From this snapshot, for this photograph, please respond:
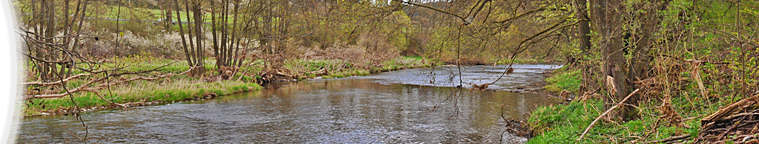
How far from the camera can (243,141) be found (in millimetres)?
9008

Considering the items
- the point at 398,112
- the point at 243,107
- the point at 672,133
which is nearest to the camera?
the point at 672,133

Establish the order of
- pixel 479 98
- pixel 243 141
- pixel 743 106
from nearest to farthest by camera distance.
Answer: pixel 743 106, pixel 243 141, pixel 479 98

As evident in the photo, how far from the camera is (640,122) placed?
21.0 ft

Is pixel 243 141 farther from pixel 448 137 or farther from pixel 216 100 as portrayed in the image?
pixel 216 100

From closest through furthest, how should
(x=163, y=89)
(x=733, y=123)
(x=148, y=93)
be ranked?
(x=733, y=123), (x=148, y=93), (x=163, y=89)

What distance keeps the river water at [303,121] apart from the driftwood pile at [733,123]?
2898mm

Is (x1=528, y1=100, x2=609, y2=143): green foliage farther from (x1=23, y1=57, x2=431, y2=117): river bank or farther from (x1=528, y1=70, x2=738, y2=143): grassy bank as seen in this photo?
(x1=23, y1=57, x2=431, y2=117): river bank

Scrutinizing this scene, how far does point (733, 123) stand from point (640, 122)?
165cm

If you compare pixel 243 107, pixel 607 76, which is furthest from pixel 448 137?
pixel 243 107

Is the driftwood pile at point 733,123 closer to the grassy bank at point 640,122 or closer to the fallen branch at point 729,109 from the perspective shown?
the fallen branch at point 729,109

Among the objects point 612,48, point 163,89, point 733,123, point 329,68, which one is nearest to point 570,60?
point 612,48

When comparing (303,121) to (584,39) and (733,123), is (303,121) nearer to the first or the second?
(584,39)

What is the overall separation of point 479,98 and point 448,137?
6237 millimetres

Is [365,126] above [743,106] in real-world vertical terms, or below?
below
